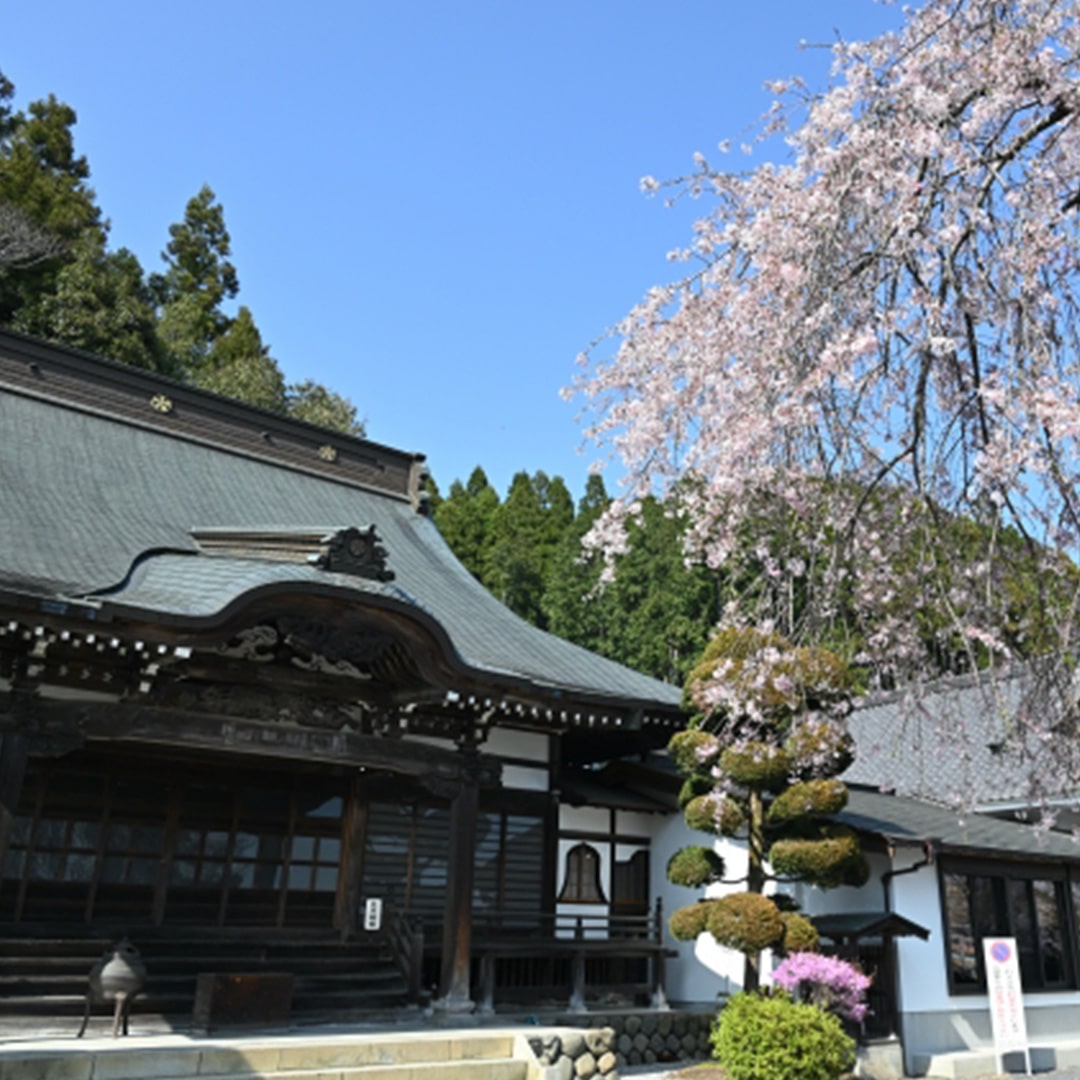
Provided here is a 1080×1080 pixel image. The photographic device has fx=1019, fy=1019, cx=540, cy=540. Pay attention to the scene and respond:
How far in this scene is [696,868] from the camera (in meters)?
10.6

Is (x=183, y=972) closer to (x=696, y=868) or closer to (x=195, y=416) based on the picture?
(x=696, y=868)

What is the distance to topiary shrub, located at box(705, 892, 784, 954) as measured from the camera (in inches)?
387

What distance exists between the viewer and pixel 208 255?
128 feet

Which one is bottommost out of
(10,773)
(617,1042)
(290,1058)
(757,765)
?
(617,1042)

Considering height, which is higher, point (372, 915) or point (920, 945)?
point (372, 915)

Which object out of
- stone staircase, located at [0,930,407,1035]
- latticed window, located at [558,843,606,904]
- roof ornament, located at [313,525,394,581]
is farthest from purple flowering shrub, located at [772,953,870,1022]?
roof ornament, located at [313,525,394,581]

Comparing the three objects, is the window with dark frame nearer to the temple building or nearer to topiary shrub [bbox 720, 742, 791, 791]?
the temple building

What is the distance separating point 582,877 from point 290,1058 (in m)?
5.45

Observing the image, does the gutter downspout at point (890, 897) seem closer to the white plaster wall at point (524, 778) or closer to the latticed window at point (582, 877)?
the latticed window at point (582, 877)

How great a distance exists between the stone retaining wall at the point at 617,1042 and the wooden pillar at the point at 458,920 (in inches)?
41.2

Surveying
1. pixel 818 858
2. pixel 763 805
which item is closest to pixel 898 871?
pixel 763 805

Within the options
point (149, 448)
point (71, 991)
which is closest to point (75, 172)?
point (149, 448)

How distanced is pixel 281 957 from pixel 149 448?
730cm

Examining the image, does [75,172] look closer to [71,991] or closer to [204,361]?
[204,361]
